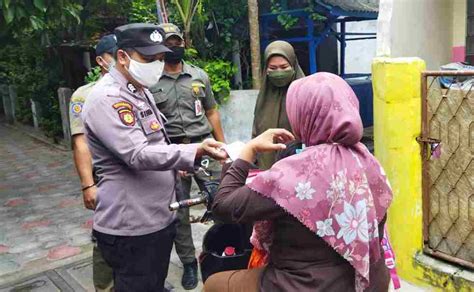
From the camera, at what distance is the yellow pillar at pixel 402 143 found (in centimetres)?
314

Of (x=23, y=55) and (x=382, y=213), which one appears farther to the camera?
(x=23, y=55)

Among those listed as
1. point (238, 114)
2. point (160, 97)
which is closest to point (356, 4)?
point (238, 114)

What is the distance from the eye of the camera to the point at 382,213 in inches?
66.9

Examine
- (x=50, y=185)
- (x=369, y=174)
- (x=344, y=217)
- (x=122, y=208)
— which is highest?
(x=369, y=174)

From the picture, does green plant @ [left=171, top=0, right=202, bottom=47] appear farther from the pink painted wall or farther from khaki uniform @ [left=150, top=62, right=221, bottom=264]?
the pink painted wall

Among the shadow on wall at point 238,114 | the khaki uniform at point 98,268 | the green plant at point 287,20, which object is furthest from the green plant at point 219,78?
the khaki uniform at point 98,268

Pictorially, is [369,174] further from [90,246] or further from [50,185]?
[50,185]

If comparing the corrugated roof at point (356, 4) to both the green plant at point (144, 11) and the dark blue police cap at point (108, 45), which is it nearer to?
the green plant at point (144, 11)

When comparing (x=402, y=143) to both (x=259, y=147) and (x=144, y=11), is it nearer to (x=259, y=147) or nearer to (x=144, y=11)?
(x=259, y=147)

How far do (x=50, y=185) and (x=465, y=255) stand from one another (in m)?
5.61

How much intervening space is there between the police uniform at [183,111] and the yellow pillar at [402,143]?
1244 mm

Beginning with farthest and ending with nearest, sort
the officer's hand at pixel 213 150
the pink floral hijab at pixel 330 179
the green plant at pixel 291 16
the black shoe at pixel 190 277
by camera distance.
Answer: the green plant at pixel 291 16 < the black shoe at pixel 190 277 < the officer's hand at pixel 213 150 < the pink floral hijab at pixel 330 179

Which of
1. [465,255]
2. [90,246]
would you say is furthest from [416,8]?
[90,246]

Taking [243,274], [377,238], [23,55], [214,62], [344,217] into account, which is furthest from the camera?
[23,55]
